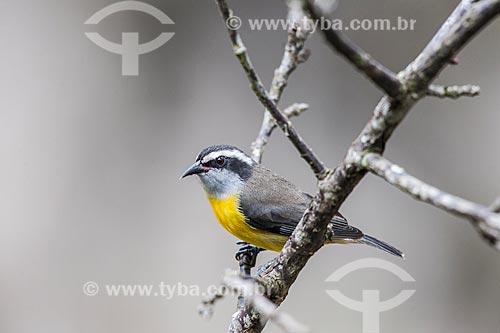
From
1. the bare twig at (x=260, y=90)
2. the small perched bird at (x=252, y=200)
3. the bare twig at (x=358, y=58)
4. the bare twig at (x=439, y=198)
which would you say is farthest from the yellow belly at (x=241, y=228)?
the bare twig at (x=358, y=58)

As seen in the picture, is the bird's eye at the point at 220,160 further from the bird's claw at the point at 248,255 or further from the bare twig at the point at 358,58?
the bare twig at the point at 358,58

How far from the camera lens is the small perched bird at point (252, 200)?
3.65 m

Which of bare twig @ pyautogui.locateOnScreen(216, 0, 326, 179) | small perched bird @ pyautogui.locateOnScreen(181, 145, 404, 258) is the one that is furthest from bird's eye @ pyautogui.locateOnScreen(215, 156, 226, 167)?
bare twig @ pyautogui.locateOnScreen(216, 0, 326, 179)

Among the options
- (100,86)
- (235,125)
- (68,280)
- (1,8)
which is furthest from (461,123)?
(1,8)

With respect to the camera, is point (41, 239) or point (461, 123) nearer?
point (41, 239)

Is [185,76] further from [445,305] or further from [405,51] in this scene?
[445,305]

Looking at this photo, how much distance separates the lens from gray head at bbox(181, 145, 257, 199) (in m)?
3.77

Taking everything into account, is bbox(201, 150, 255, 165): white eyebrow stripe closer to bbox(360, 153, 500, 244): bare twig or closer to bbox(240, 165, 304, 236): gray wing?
bbox(240, 165, 304, 236): gray wing

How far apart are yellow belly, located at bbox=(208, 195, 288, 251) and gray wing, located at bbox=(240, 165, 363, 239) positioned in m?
0.03

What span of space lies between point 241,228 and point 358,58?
245cm

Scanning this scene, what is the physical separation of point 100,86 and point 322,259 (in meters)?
2.36

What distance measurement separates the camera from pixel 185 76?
562 centimetres

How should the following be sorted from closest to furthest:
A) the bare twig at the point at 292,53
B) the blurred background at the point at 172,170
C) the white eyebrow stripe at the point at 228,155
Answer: the bare twig at the point at 292,53, the white eyebrow stripe at the point at 228,155, the blurred background at the point at 172,170

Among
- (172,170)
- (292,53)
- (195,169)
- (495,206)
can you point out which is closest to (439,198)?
(495,206)
